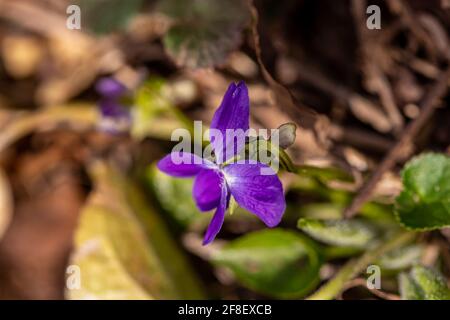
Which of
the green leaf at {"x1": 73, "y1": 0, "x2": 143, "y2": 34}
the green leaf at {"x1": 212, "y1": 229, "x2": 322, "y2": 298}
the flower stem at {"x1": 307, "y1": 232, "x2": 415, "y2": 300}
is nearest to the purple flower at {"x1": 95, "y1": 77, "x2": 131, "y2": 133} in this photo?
the green leaf at {"x1": 73, "y1": 0, "x2": 143, "y2": 34}

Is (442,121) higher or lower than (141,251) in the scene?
higher

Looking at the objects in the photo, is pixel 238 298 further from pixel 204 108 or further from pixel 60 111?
pixel 60 111

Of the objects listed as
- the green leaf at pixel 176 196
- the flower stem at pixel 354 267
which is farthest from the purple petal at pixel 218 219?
the green leaf at pixel 176 196

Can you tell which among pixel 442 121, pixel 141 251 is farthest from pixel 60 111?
pixel 442 121

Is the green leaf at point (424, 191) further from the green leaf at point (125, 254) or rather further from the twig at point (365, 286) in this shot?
the green leaf at point (125, 254)

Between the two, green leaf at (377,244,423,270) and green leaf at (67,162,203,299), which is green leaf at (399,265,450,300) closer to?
green leaf at (377,244,423,270)

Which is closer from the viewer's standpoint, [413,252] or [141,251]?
[413,252]
